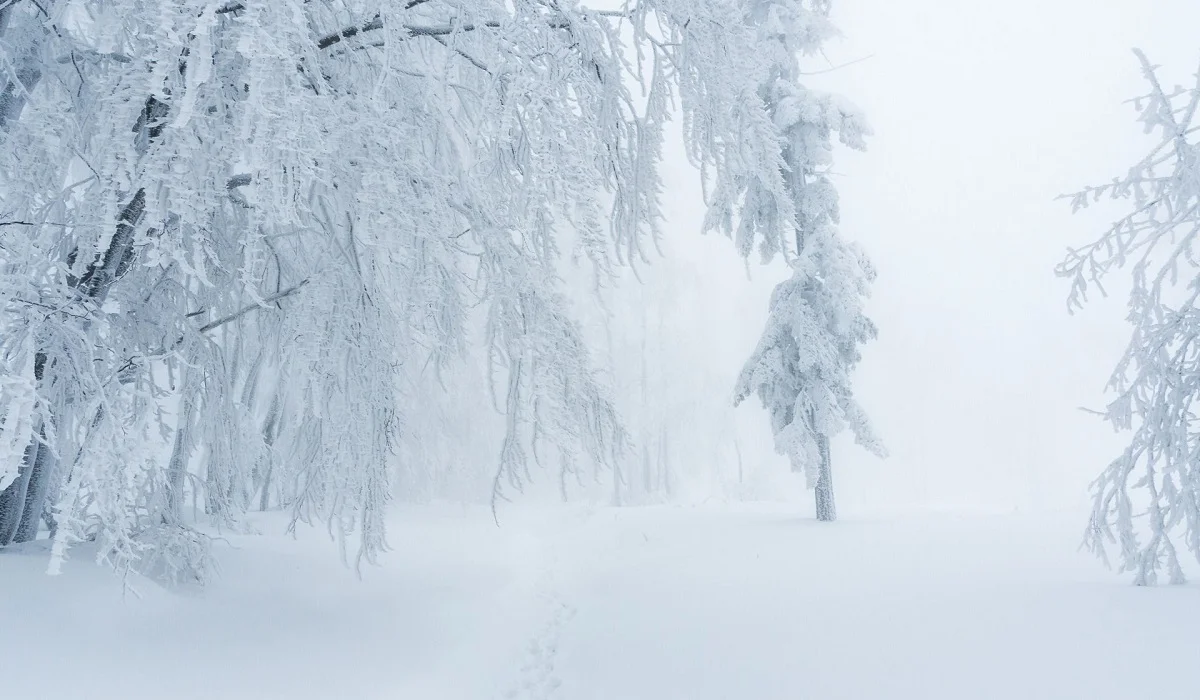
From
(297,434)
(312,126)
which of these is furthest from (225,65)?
(297,434)

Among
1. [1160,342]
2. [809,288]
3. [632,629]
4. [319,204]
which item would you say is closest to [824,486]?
[809,288]

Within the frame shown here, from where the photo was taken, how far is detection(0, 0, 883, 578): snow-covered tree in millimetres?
2836

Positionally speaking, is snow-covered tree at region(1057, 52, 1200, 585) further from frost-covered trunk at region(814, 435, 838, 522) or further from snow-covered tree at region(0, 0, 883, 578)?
frost-covered trunk at region(814, 435, 838, 522)

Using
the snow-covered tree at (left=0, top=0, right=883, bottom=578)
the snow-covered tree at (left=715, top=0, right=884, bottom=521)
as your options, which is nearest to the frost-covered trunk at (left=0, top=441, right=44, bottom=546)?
the snow-covered tree at (left=0, top=0, right=883, bottom=578)

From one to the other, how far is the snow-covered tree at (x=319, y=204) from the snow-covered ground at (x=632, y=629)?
0.63 meters

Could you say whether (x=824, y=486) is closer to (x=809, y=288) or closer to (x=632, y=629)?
(x=809, y=288)

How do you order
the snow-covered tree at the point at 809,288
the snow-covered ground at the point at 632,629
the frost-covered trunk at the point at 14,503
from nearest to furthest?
the snow-covered ground at the point at 632,629, the frost-covered trunk at the point at 14,503, the snow-covered tree at the point at 809,288

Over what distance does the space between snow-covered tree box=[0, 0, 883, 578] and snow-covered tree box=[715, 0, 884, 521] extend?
22.2ft

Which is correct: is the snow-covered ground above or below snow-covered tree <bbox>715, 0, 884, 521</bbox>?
below

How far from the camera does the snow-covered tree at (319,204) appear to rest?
9.30 feet

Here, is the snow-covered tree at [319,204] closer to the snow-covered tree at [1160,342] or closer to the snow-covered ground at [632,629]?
the snow-covered ground at [632,629]

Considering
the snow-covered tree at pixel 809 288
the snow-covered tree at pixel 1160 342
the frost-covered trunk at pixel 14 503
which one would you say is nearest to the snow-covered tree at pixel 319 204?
the frost-covered trunk at pixel 14 503

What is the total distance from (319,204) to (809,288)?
9.05 meters

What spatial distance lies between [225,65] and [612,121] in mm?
1974
